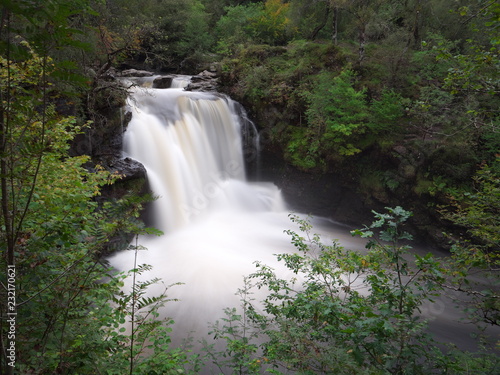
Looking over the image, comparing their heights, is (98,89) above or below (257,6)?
below

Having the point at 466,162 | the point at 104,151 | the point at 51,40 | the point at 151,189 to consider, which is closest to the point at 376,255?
the point at 51,40

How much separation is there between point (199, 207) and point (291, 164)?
15.2 feet

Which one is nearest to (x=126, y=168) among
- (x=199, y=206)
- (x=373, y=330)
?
(x=199, y=206)

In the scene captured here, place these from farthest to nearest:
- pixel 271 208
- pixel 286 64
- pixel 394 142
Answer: pixel 286 64 → pixel 271 208 → pixel 394 142

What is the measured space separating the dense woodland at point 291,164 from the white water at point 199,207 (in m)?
0.80

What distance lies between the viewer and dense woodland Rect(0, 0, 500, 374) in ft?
5.84

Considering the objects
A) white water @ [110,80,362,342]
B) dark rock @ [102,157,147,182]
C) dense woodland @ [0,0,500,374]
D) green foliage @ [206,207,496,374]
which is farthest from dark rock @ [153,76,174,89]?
green foliage @ [206,207,496,374]

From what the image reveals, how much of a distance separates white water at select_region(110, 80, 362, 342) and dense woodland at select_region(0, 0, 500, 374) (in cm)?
80

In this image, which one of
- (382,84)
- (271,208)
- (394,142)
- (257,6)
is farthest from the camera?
(257,6)

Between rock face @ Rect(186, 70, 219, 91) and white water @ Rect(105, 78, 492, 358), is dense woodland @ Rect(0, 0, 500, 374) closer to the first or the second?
white water @ Rect(105, 78, 492, 358)

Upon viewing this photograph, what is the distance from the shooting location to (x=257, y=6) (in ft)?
69.6

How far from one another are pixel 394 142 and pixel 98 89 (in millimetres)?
10322

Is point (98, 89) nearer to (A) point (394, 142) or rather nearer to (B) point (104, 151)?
(B) point (104, 151)

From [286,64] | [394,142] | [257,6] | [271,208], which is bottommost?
[271,208]
